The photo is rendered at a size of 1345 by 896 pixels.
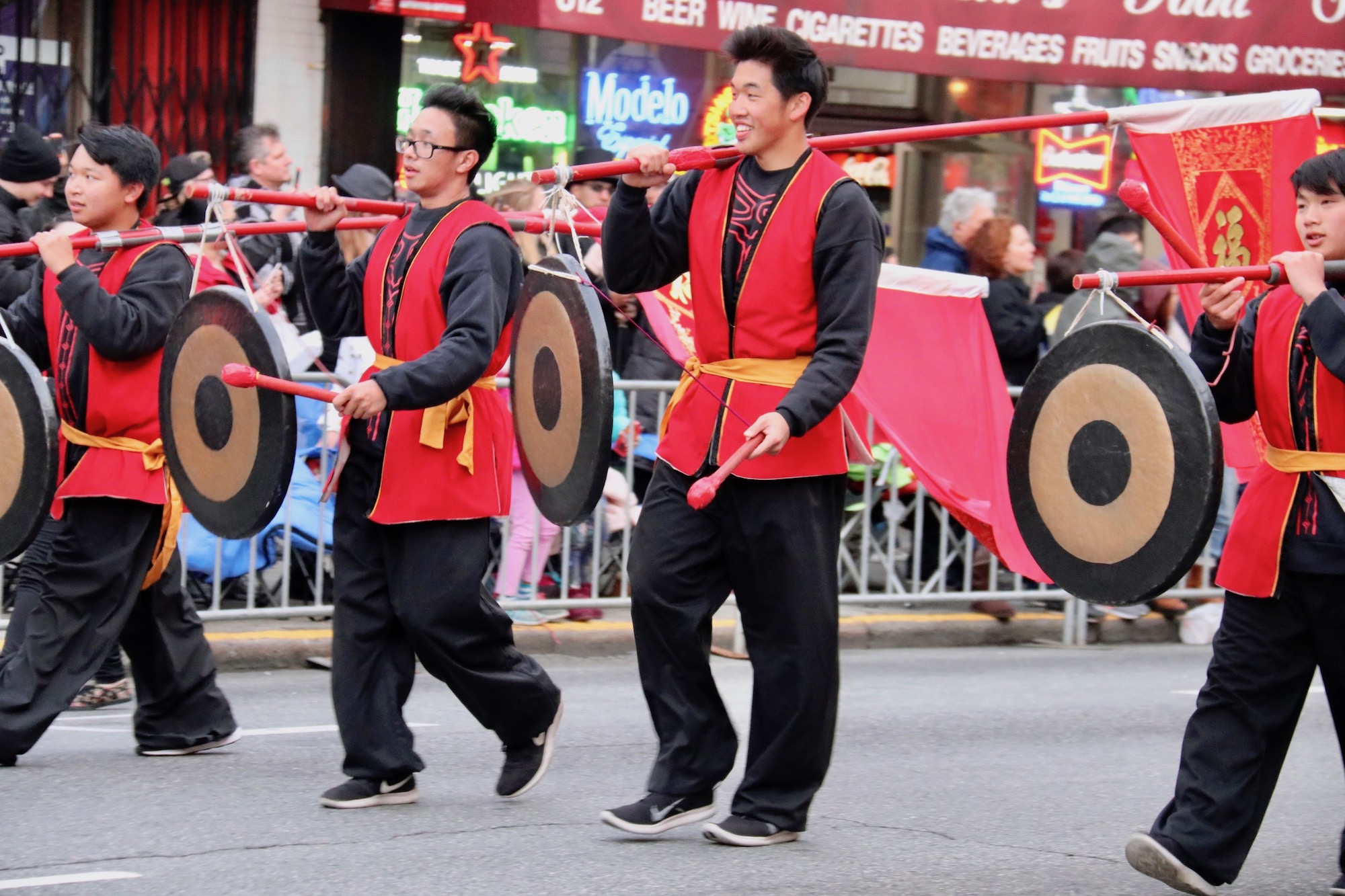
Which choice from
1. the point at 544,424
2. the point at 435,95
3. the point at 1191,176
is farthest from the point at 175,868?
the point at 1191,176

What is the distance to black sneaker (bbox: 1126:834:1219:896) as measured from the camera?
4031mm

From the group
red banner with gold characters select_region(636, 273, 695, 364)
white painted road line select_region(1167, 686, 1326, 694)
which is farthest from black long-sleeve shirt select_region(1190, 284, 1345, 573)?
red banner with gold characters select_region(636, 273, 695, 364)

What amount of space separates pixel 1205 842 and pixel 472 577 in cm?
193

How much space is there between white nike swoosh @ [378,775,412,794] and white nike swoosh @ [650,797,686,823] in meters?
0.74

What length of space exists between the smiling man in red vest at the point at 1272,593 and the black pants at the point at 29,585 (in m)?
3.05

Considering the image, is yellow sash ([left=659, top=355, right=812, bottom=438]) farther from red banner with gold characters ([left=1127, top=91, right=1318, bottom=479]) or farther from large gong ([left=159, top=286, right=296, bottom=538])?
red banner with gold characters ([left=1127, top=91, right=1318, bottom=479])

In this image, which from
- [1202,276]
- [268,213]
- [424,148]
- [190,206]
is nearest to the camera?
[1202,276]

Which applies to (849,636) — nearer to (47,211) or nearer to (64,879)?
(47,211)

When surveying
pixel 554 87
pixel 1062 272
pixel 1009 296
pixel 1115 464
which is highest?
pixel 554 87

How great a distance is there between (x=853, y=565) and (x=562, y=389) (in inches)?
175

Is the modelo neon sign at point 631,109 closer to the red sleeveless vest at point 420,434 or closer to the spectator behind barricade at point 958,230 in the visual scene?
the spectator behind barricade at point 958,230

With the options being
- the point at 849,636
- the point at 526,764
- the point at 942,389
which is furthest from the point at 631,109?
the point at 526,764

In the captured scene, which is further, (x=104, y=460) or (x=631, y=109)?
(x=631, y=109)

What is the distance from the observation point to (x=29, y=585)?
214 inches
